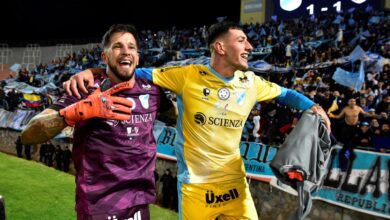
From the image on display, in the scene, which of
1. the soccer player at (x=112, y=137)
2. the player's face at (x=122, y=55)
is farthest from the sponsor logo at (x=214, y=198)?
the player's face at (x=122, y=55)

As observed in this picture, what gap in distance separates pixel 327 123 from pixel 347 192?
422 cm

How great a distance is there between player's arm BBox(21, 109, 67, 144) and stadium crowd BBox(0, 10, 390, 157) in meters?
4.49

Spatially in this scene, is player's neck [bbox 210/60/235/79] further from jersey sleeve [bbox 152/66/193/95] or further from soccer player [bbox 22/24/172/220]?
soccer player [bbox 22/24/172/220]

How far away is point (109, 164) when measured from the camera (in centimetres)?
267

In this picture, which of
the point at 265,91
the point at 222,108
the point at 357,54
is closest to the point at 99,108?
the point at 222,108

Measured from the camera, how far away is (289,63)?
15.0 meters

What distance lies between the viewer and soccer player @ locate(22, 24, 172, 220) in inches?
99.0

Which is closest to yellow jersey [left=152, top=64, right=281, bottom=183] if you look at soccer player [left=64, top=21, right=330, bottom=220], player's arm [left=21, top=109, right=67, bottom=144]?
soccer player [left=64, top=21, right=330, bottom=220]

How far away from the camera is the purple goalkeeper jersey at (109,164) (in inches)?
104

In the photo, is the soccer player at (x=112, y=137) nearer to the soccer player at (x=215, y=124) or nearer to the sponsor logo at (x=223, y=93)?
the soccer player at (x=215, y=124)

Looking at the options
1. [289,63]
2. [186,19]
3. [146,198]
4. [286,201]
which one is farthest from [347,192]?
[186,19]

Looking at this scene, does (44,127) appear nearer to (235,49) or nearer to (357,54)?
(235,49)

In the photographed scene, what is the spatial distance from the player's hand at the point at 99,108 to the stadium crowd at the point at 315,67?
4.18 meters

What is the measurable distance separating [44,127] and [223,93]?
1.52 meters
